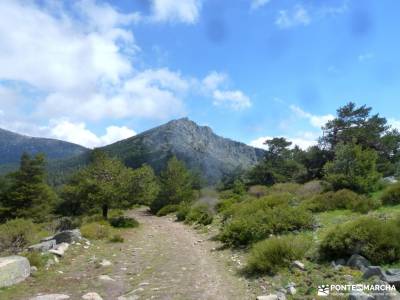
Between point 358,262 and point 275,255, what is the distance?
6.57 feet

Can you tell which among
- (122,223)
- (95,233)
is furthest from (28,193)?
(95,233)

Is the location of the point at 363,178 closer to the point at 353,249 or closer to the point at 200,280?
the point at 353,249

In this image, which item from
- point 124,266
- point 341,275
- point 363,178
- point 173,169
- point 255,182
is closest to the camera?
point 341,275

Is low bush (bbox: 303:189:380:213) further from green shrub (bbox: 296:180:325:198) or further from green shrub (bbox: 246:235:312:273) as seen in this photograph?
green shrub (bbox: 246:235:312:273)

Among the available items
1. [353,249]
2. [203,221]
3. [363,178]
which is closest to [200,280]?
[353,249]

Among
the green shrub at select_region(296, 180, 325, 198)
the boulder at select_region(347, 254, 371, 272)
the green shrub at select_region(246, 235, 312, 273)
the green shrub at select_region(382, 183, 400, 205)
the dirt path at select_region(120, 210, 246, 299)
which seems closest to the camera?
the dirt path at select_region(120, 210, 246, 299)

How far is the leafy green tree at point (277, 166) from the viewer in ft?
145

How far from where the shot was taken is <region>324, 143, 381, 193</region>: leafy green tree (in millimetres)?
20688

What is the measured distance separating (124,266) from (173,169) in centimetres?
2752

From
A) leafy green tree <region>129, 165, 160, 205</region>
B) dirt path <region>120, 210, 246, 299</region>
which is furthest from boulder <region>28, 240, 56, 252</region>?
leafy green tree <region>129, 165, 160, 205</region>

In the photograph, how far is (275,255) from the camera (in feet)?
30.0

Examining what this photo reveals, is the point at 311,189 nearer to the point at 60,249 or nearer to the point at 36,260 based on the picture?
the point at 60,249

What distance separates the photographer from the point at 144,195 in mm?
24359

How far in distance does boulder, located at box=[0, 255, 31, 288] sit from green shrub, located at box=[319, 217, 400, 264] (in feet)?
25.6
